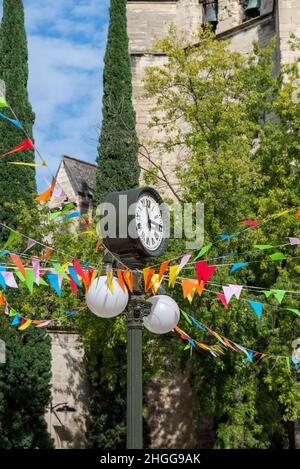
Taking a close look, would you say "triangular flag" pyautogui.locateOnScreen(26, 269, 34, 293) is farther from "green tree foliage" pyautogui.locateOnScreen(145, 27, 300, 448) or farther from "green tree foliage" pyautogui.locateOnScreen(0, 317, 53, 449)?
"green tree foliage" pyautogui.locateOnScreen(0, 317, 53, 449)

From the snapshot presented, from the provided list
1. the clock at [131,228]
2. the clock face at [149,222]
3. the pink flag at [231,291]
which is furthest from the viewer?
the pink flag at [231,291]

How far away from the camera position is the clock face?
705cm

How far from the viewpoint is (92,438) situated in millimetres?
17984

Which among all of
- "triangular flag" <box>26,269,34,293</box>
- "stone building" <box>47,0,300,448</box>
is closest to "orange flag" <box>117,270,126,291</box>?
"triangular flag" <box>26,269,34,293</box>

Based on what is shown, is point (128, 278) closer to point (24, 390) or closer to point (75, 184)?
point (24, 390)

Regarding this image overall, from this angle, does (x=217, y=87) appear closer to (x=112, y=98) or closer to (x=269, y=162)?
(x=269, y=162)

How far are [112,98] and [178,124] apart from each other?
3011 mm

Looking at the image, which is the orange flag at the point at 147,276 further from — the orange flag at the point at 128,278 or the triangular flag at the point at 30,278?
the triangular flag at the point at 30,278

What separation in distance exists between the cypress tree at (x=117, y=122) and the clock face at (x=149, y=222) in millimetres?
10247

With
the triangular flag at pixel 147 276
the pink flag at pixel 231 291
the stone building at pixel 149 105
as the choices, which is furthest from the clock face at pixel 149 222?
the stone building at pixel 149 105

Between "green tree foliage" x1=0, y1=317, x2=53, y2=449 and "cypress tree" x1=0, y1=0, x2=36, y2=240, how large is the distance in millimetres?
2744

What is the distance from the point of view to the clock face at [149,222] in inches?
278
